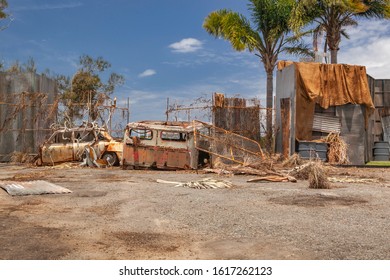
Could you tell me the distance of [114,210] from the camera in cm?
818

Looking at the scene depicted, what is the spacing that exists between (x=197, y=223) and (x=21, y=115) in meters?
18.5

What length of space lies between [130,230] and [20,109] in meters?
18.1

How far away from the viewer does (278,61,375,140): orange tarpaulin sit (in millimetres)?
19578

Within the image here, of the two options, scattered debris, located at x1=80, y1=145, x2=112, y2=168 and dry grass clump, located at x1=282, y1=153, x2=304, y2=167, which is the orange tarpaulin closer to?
dry grass clump, located at x1=282, y1=153, x2=304, y2=167

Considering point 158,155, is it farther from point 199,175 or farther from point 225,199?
point 225,199

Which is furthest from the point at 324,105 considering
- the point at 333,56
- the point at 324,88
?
the point at 333,56

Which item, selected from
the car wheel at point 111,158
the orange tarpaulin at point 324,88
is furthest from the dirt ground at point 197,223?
the orange tarpaulin at point 324,88

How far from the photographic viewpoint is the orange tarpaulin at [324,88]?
19.6 meters

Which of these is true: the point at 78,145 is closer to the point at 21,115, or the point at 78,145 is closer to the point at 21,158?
the point at 21,158

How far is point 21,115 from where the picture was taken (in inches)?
894

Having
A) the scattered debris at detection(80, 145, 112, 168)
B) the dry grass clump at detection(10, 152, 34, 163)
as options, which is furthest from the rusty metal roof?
the dry grass clump at detection(10, 152, 34, 163)

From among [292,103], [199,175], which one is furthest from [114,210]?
[292,103]

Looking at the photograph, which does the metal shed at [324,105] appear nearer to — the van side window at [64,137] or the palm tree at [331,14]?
the palm tree at [331,14]

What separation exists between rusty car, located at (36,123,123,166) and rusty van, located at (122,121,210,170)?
1729 millimetres
